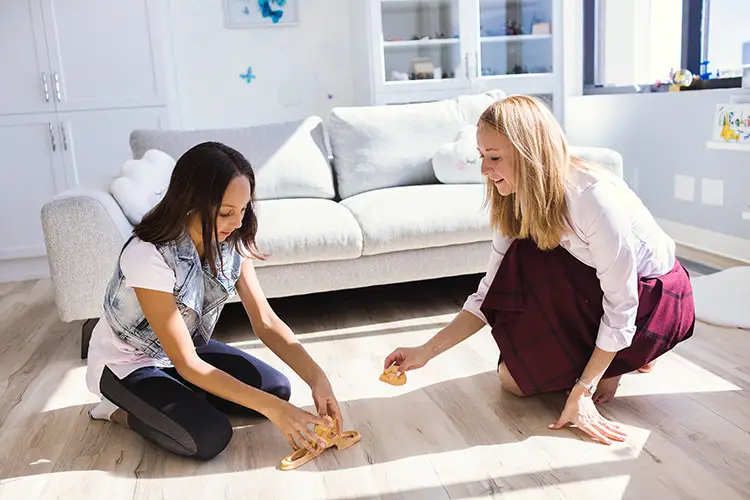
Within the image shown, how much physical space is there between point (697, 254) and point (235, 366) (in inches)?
99.5

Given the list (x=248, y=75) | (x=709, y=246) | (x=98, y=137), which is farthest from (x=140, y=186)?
(x=709, y=246)

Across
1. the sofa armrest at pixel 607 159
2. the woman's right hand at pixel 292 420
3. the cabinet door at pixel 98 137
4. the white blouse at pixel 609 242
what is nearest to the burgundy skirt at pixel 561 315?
the white blouse at pixel 609 242

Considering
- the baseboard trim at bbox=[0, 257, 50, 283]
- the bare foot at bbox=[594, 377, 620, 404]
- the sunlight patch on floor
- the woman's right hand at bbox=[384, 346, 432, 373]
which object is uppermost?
the woman's right hand at bbox=[384, 346, 432, 373]

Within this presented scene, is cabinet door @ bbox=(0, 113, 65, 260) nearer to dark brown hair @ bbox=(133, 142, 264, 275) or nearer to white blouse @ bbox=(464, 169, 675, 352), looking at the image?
dark brown hair @ bbox=(133, 142, 264, 275)

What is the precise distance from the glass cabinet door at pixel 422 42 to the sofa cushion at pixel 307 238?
7.13ft

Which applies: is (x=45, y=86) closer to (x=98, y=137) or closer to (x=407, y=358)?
(x=98, y=137)

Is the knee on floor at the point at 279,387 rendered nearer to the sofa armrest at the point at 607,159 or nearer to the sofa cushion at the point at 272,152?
the sofa cushion at the point at 272,152

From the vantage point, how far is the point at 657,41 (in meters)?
4.41

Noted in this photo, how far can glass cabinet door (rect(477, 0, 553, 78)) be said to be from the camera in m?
4.84

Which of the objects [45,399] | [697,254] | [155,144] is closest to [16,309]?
[155,144]

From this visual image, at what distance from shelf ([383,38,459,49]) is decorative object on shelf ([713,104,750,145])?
1819mm

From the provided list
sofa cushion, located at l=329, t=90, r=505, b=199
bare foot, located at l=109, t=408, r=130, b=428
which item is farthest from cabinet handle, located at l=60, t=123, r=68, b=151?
bare foot, located at l=109, t=408, r=130, b=428

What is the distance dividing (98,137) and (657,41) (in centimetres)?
322

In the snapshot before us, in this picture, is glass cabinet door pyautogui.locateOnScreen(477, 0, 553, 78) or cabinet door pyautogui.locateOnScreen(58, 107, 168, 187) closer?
cabinet door pyautogui.locateOnScreen(58, 107, 168, 187)
